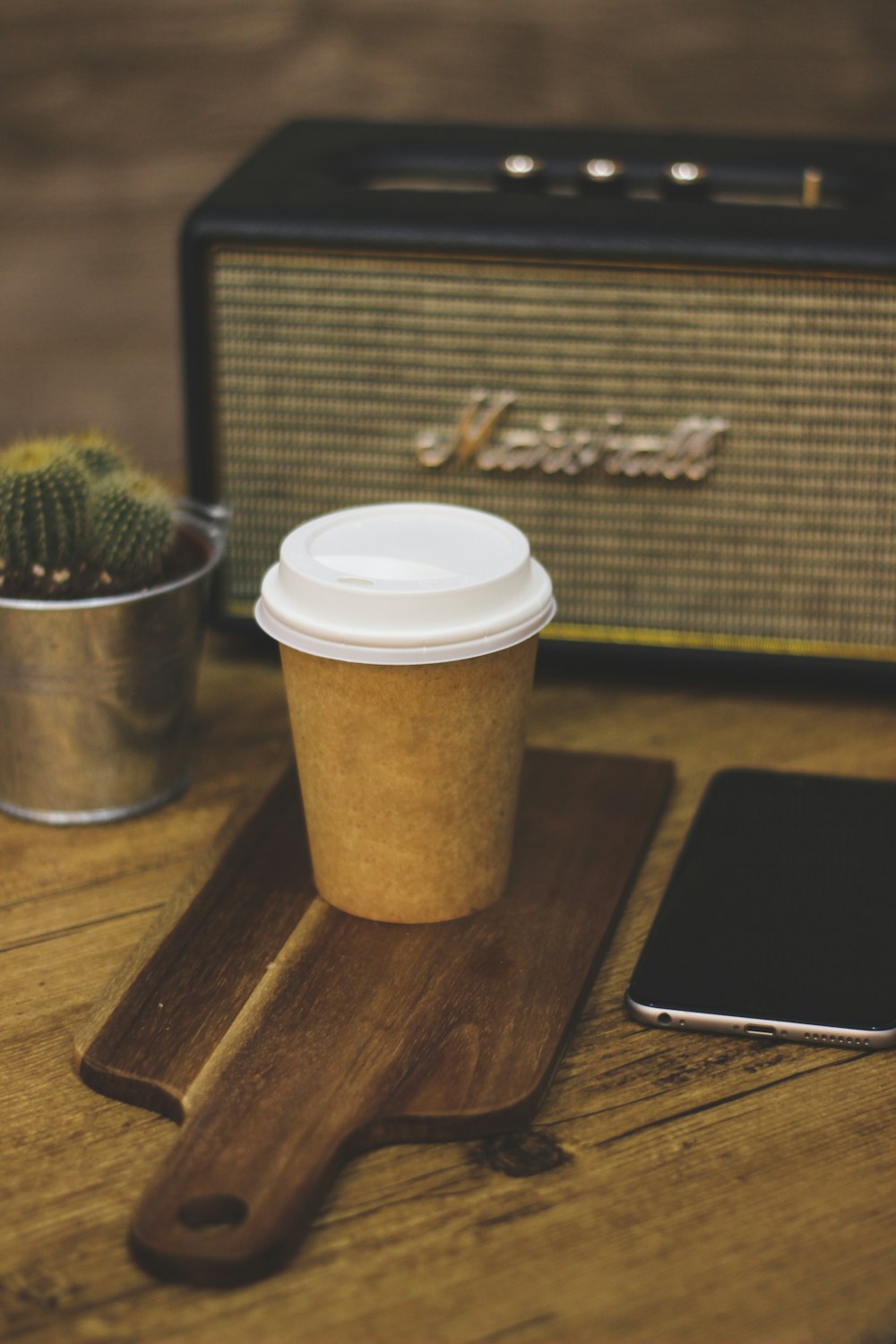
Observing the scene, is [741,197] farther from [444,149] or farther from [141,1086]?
[141,1086]

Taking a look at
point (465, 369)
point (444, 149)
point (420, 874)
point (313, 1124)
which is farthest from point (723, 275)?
point (313, 1124)

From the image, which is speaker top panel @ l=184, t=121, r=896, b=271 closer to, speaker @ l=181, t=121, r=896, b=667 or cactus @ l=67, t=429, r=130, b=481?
speaker @ l=181, t=121, r=896, b=667

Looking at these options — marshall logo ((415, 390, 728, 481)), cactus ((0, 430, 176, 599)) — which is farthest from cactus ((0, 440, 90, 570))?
marshall logo ((415, 390, 728, 481))

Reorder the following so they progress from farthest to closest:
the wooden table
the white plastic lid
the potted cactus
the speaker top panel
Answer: the speaker top panel → the potted cactus → the white plastic lid → the wooden table

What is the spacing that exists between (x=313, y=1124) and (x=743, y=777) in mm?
327

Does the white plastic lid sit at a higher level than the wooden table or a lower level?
higher

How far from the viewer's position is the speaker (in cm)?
80

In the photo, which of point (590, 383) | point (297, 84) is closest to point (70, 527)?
point (590, 383)

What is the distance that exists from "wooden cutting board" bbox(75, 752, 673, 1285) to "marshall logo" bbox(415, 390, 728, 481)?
0.21m

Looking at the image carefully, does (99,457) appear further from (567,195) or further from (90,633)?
(567,195)

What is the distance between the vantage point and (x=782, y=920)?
2.06ft

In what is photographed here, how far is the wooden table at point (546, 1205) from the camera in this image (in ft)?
1.50

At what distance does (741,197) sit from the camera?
948mm

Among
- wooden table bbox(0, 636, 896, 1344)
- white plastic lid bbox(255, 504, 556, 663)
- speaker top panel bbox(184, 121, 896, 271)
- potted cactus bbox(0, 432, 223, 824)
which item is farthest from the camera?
speaker top panel bbox(184, 121, 896, 271)
